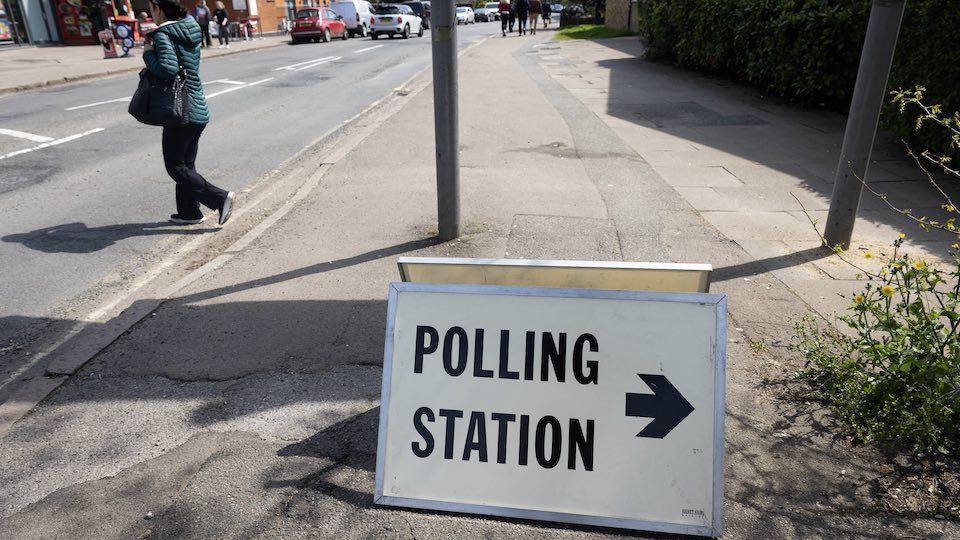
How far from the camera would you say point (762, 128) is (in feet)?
35.1

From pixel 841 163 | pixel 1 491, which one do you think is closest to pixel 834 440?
pixel 841 163

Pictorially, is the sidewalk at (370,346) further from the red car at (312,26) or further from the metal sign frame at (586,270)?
the red car at (312,26)

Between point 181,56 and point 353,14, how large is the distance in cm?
3363

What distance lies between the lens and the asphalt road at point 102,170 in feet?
17.6

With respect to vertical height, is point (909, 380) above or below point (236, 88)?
above

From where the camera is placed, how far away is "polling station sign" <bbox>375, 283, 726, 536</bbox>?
254 cm

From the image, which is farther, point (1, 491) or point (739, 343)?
point (739, 343)

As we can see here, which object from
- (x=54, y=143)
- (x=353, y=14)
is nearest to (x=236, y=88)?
(x=54, y=143)

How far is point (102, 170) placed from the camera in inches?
342

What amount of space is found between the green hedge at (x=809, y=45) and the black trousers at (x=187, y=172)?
7.34 meters

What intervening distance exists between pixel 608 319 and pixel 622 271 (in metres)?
0.35

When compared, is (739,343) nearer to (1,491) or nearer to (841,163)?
(841,163)

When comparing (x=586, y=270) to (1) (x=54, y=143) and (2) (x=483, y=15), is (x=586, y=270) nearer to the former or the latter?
(1) (x=54, y=143)

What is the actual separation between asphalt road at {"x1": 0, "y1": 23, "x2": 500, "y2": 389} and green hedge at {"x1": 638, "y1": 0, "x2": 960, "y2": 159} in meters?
6.17
